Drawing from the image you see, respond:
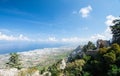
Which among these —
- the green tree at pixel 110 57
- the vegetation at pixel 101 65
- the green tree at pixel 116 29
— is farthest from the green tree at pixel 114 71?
the green tree at pixel 116 29

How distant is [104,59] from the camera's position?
43.6 meters

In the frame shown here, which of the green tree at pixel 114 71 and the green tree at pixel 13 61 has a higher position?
the green tree at pixel 13 61

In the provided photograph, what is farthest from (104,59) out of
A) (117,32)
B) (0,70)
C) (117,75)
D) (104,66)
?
(0,70)

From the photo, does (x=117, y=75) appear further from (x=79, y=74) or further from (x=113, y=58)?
(x=79, y=74)

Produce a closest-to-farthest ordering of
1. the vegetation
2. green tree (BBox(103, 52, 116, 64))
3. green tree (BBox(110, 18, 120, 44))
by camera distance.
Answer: the vegetation < green tree (BBox(103, 52, 116, 64)) < green tree (BBox(110, 18, 120, 44))

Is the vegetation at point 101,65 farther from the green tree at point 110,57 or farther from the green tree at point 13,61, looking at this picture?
the green tree at point 13,61

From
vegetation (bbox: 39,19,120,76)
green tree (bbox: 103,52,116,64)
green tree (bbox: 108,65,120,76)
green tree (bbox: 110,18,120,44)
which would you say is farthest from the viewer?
green tree (bbox: 110,18,120,44)

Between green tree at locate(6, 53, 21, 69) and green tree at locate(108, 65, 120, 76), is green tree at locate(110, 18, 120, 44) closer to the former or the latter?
green tree at locate(108, 65, 120, 76)

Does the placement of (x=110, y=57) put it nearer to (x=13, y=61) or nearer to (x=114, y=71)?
(x=114, y=71)

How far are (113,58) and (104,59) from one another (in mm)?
2888

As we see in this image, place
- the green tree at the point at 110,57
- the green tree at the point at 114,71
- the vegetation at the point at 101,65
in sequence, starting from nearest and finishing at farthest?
the green tree at the point at 114,71
the vegetation at the point at 101,65
the green tree at the point at 110,57

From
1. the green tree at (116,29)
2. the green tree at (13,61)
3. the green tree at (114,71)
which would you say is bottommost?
the green tree at (114,71)

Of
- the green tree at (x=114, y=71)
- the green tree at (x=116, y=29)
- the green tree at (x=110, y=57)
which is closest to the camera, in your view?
the green tree at (x=114, y=71)

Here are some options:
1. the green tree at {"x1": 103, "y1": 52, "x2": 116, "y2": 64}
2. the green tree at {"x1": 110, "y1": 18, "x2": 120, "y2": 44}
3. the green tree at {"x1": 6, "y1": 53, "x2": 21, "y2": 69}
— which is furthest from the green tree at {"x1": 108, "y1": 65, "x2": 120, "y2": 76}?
the green tree at {"x1": 6, "y1": 53, "x2": 21, "y2": 69}
